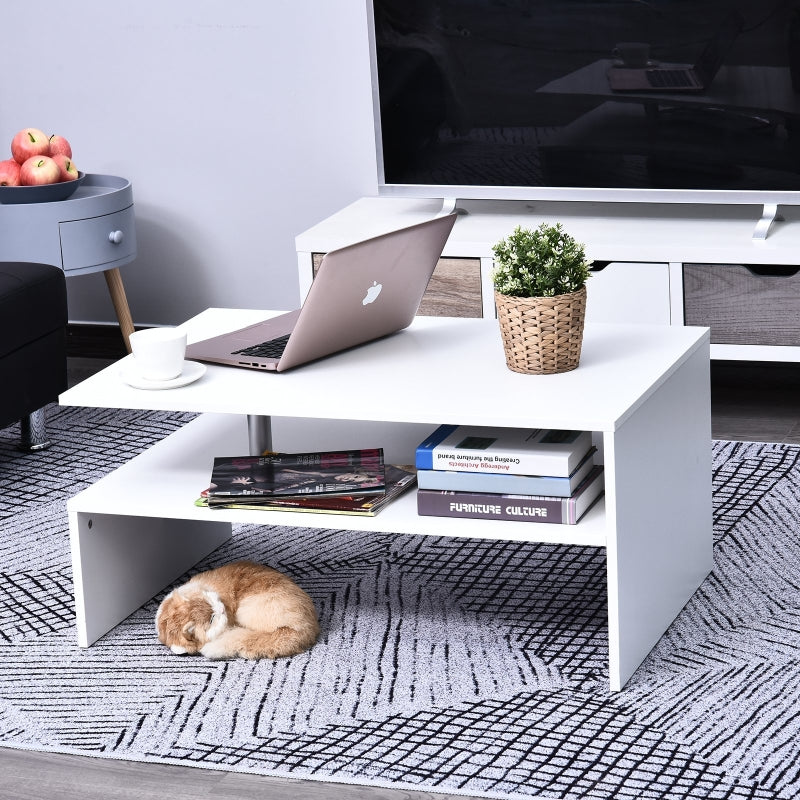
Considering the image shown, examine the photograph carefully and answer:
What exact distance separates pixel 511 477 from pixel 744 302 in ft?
4.51

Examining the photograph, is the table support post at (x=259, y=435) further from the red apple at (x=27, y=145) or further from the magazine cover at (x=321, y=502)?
the red apple at (x=27, y=145)

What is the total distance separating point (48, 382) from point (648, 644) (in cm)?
163

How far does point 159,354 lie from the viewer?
2.12 m

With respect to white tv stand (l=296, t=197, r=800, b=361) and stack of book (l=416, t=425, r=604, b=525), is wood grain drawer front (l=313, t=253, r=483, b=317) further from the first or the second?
stack of book (l=416, t=425, r=604, b=525)

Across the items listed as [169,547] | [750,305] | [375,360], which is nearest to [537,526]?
[375,360]

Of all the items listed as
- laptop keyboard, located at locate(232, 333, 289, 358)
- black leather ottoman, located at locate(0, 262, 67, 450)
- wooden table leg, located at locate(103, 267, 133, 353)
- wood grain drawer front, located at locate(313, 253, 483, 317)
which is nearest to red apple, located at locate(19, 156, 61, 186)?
wooden table leg, located at locate(103, 267, 133, 353)

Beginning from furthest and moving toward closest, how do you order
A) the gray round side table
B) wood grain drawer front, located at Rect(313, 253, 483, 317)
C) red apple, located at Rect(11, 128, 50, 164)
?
red apple, located at Rect(11, 128, 50, 164)
the gray round side table
wood grain drawer front, located at Rect(313, 253, 483, 317)

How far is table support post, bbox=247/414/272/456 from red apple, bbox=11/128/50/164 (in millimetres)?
1615

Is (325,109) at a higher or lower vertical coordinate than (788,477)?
higher

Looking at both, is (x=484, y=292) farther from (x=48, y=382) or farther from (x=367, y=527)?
(x=367, y=527)

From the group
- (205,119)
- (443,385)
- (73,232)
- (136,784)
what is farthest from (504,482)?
(205,119)

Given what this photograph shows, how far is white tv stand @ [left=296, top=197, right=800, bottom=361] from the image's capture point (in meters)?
3.16

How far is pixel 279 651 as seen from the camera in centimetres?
218

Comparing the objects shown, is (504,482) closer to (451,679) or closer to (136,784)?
(451,679)
